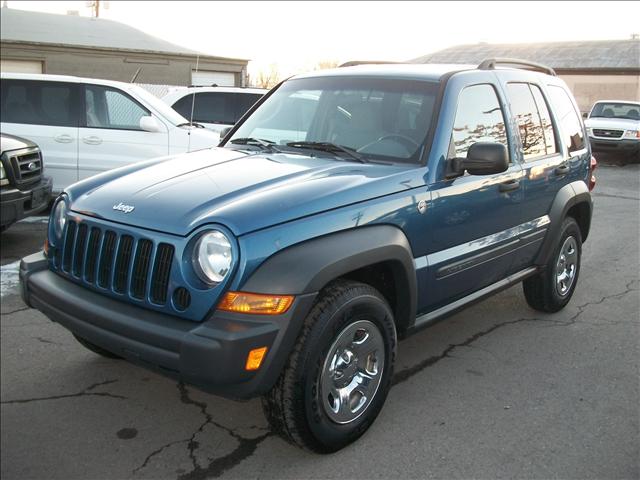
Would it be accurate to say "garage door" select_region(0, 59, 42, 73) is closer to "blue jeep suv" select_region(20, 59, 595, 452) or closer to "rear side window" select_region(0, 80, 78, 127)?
"rear side window" select_region(0, 80, 78, 127)

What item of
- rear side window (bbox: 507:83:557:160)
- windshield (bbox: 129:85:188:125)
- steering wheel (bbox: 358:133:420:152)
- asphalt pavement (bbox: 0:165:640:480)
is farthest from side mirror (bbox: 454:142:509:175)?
windshield (bbox: 129:85:188:125)

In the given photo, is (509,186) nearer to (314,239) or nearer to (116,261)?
(314,239)

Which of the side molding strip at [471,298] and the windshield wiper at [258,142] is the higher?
the windshield wiper at [258,142]

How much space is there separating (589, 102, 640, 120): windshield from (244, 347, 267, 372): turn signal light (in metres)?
19.1

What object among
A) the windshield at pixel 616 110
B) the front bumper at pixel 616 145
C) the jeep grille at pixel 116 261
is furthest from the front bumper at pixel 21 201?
the windshield at pixel 616 110

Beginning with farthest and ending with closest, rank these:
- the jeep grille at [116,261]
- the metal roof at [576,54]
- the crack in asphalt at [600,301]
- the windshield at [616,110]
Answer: the metal roof at [576,54]
the windshield at [616,110]
the crack in asphalt at [600,301]
the jeep grille at [116,261]

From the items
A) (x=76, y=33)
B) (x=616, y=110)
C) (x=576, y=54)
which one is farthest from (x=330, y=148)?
(x=576, y=54)

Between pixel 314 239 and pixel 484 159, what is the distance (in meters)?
1.21

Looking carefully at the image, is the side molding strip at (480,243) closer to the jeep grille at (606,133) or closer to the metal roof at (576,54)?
the jeep grille at (606,133)

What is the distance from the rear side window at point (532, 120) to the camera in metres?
4.62

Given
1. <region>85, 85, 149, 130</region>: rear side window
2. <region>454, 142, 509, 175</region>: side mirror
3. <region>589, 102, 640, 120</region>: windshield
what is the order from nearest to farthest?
<region>454, 142, 509, 175</region>: side mirror < <region>85, 85, 149, 130</region>: rear side window < <region>589, 102, 640, 120</region>: windshield

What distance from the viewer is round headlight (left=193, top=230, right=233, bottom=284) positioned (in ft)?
9.43

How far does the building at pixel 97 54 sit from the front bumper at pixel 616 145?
1437cm

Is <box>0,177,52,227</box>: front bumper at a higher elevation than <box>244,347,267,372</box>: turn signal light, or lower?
lower
